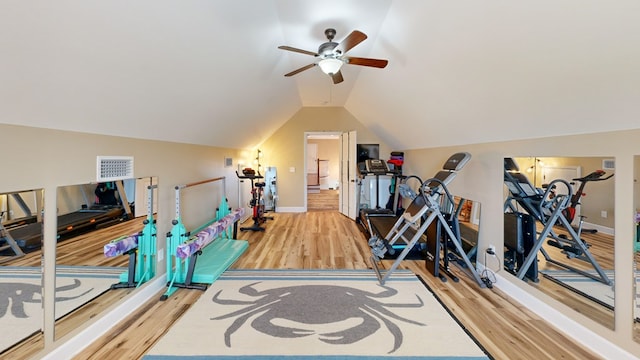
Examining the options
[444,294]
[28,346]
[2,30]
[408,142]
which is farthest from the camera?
[408,142]

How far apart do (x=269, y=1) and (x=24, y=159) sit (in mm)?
2161

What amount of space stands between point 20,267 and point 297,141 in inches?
217

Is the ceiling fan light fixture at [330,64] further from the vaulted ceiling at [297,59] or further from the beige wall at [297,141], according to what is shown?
the beige wall at [297,141]

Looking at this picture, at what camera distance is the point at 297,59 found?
3480 millimetres

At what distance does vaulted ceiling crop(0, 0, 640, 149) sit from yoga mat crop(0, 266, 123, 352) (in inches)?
37.2

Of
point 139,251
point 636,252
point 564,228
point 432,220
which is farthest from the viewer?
point 432,220

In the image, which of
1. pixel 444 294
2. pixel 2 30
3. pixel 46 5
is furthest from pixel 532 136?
pixel 2 30

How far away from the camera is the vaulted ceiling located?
1281mm

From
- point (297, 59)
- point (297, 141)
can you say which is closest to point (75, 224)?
point (297, 59)

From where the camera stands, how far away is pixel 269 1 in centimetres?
227

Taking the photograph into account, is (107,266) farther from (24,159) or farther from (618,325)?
(618,325)

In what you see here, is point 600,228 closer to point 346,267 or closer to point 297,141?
point 346,267

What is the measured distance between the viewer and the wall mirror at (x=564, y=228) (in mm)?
1841

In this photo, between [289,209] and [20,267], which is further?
[289,209]
